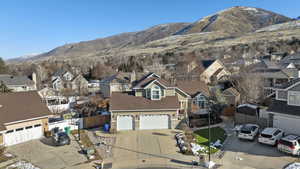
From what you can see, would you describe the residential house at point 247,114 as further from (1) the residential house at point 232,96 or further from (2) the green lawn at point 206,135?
(1) the residential house at point 232,96

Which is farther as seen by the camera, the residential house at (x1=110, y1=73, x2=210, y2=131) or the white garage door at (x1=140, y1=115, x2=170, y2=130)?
the white garage door at (x1=140, y1=115, x2=170, y2=130)

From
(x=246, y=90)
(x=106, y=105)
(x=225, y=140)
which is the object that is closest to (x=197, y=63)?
(x=246, y=90)

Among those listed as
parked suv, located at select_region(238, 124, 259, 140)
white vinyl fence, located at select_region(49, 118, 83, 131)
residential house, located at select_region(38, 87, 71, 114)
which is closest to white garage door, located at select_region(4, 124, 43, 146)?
white vinyl fence, located at select_region(49, 118, 83, 131)

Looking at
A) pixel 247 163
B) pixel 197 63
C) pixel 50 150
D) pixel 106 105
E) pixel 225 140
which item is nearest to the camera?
pixel 247 163

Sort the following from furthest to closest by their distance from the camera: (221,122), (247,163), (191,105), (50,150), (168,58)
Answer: (168,58) < (191,105) < (221,122) < (50,150) < (247,163)

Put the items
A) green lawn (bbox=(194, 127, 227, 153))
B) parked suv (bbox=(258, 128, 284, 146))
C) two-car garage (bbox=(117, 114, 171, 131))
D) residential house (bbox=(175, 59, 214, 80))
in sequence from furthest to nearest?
residential house (bbox=(175, 59, 214, 80)), two-car garage (bbox=(117, 114, 171, 131)), green lawn (bbox=(194, 127, 227, 153)), parked suv (bbox=(258, 128, 284, 146))

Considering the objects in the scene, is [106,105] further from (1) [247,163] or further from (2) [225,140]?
(1) [247,163]

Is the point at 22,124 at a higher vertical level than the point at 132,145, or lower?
higher

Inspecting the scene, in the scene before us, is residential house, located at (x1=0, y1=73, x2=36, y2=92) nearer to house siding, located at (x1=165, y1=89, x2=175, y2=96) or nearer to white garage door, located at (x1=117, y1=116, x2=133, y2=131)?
white garage door, located at (x1=117, y1=116, x2=133, y2=131)
